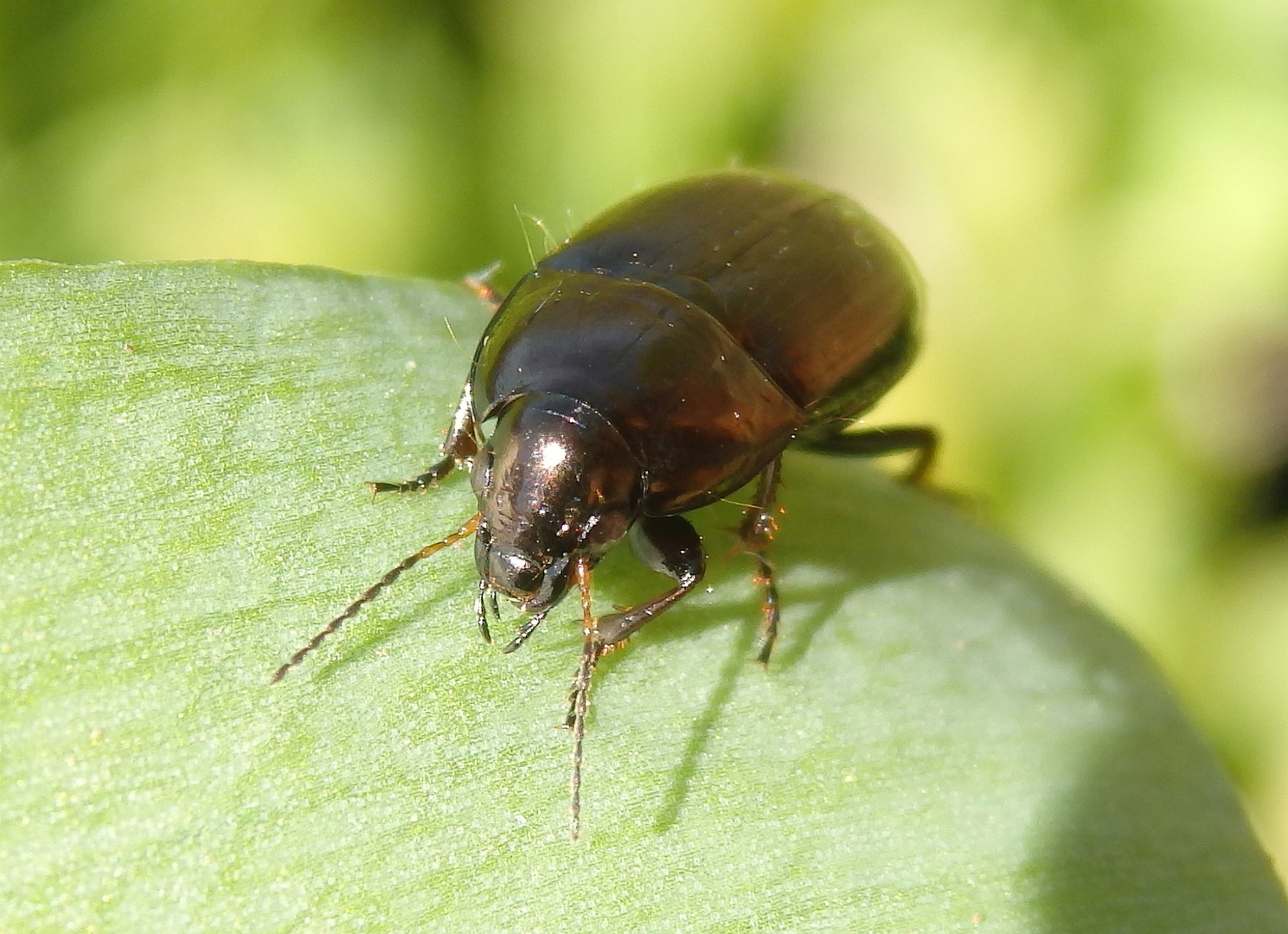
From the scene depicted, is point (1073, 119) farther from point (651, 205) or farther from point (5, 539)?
point (5, 539)

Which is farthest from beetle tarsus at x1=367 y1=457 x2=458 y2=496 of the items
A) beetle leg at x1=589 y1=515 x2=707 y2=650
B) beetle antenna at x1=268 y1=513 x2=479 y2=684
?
beetle leg at x1=589 y1=515 x2=707 y2=650

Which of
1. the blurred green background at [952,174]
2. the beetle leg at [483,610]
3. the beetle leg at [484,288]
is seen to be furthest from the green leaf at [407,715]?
the blurred green background at [952,174]

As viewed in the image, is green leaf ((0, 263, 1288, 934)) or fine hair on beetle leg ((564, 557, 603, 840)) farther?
fine hair on beetle leg ((564, 557, 603, 840))

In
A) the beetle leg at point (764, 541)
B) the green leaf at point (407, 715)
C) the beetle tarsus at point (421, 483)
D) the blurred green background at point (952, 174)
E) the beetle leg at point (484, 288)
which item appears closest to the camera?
the green leaf at point (407, 715)

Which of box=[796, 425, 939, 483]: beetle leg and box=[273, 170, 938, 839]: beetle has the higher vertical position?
box=[273, 170, 938, 839]: beetle

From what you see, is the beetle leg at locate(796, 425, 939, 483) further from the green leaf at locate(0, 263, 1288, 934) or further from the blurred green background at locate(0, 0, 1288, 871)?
the blurred green background at locate(0, 0, 1288, 871)

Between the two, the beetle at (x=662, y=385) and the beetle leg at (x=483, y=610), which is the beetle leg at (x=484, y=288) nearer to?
the beetle at (x=662, y=385)

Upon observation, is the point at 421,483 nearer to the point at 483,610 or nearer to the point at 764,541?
the point at 483,610

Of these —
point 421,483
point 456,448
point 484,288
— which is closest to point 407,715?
point 421,483

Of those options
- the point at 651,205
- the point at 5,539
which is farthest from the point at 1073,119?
the point at 5,539
